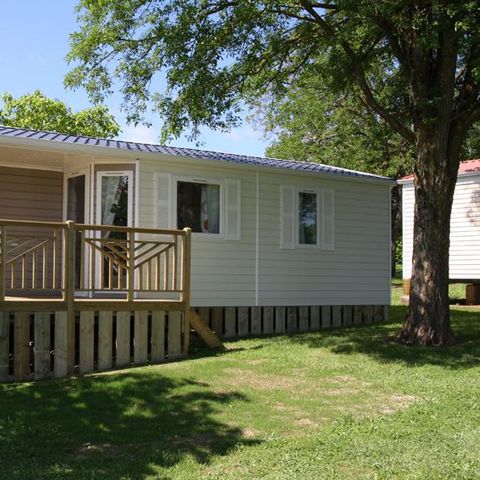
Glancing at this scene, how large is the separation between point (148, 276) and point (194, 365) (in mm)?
1740

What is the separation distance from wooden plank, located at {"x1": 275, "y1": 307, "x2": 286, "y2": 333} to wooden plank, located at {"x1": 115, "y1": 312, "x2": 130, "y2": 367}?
12.4ft

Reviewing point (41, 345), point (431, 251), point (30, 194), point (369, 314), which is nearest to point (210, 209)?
point (30, 194)

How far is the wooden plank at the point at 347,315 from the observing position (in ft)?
42.4

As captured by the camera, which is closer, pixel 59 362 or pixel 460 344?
pixel 59 362

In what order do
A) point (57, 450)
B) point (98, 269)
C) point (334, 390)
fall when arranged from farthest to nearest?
point (98, 269), point (334, 390), point (57, 450)

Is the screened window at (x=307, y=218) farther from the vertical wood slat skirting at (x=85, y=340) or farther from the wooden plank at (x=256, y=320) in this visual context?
the vertical wood slat skirting at (x=85, y=340)

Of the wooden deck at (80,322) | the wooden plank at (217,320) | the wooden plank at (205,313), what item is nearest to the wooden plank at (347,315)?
the wooden plank at (217,320)

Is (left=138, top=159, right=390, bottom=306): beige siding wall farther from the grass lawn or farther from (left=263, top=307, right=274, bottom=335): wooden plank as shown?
the grass lawn

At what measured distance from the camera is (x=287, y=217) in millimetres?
12156

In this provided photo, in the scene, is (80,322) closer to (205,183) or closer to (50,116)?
(205,183)

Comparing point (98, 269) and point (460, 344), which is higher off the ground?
point (98, 269)

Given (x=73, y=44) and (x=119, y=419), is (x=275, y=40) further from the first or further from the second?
(x=119, y=419)

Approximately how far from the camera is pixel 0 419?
6012 mm

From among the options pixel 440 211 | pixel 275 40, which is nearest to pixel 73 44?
pixel 275 40
